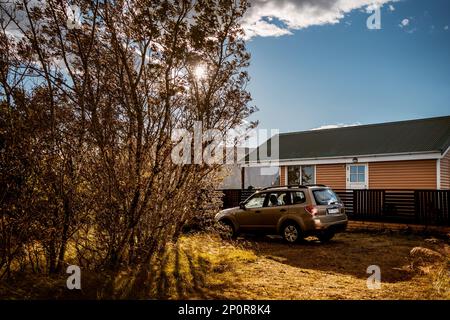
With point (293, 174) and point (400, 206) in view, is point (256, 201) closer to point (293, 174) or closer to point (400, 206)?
point (400, 206)

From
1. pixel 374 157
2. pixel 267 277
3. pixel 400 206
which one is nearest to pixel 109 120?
pixel 267 277

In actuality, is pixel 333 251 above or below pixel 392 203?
below

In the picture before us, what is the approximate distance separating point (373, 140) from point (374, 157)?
2.42 metres

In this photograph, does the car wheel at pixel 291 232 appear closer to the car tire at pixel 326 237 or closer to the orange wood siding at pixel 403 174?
the car tire at pixel 326 237

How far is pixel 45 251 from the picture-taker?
6.08 m

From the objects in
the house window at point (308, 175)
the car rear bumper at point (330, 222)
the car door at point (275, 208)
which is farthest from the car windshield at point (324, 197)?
the house window at point (308, 175)

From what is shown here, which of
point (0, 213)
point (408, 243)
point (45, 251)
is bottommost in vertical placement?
point (408, 243)

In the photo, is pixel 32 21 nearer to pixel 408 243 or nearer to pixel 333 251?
pixel 333 251

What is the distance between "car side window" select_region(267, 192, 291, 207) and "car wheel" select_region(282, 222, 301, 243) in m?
0.69

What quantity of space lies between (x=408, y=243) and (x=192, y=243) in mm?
6835

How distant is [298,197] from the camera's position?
34.8 feet

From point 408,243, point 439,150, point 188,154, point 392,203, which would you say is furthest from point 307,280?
point 439,150

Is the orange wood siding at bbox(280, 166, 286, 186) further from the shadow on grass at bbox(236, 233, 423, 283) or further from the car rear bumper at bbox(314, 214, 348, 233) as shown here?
the car rear bumper at bbox(314, 214, 348, 233)
